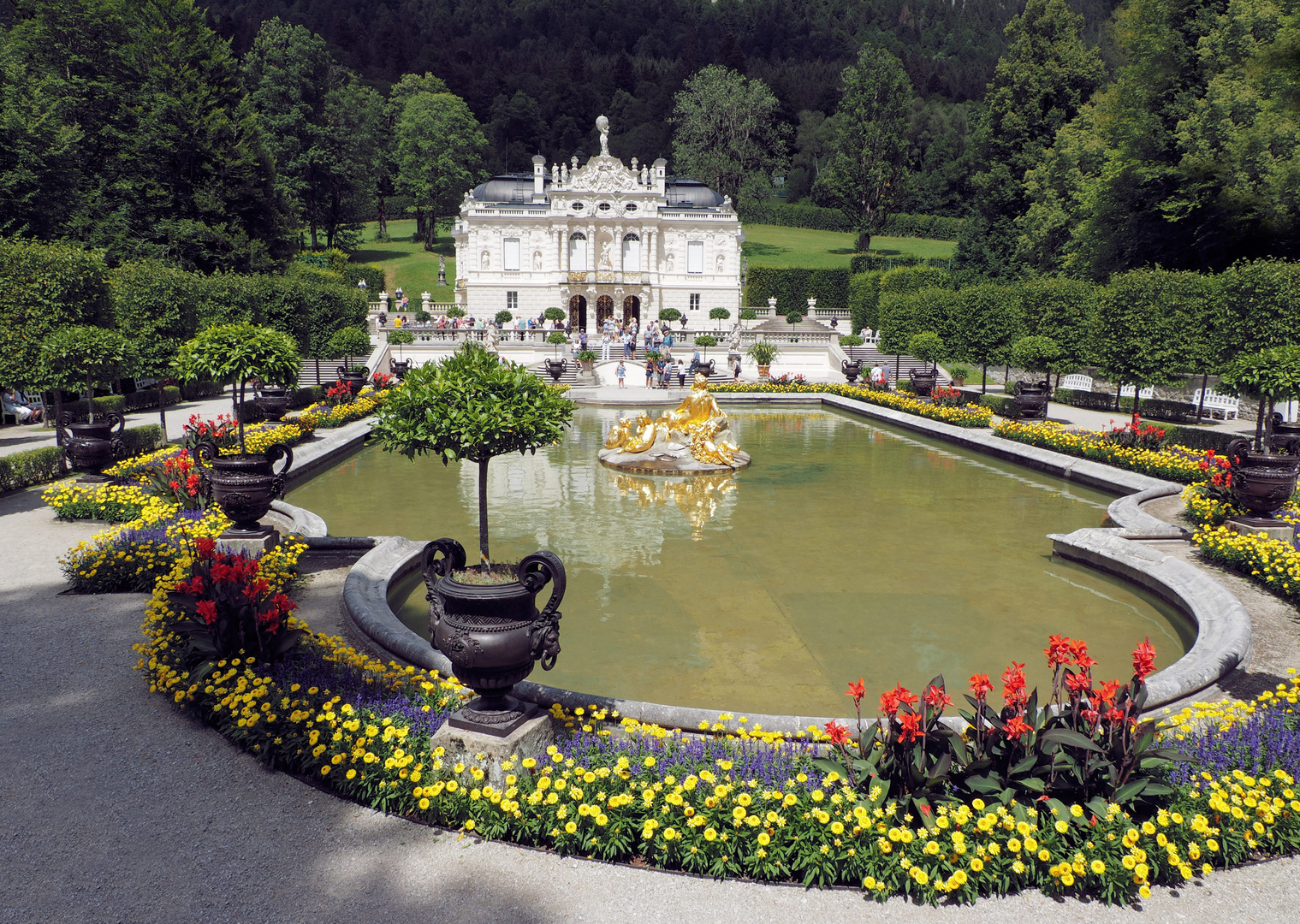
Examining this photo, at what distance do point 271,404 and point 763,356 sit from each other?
25297 mm

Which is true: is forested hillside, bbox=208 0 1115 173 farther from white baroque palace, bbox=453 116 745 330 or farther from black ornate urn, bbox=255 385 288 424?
black ornate urn, bbox=255 385 288 424

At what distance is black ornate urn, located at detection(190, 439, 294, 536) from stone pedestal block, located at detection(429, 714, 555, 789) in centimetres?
619

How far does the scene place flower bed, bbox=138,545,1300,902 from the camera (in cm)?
487

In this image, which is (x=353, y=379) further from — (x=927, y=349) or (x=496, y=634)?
(x=496, y=634)

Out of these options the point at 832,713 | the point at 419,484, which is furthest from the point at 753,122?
the point at 832,713

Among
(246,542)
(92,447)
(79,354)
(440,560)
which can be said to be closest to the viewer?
(440,560)

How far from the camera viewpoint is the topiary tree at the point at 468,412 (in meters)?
7.33

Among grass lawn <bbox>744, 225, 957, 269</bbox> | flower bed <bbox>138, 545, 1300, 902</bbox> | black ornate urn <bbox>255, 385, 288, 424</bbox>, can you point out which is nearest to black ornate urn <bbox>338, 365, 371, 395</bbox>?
black ornate urn <bbox>255, 385, 288, 424</bbox>

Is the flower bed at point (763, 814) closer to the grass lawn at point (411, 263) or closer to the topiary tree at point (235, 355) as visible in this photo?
the topiary tree at point (235, 355)

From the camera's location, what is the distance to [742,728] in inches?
244

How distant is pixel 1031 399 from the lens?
24.3 metres

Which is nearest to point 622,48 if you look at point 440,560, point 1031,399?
point 1031,399

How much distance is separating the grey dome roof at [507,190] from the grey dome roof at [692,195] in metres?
9.50

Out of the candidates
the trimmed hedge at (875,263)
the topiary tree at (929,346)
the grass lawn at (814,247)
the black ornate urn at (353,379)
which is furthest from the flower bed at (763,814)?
the grass lawn at (814,247)
